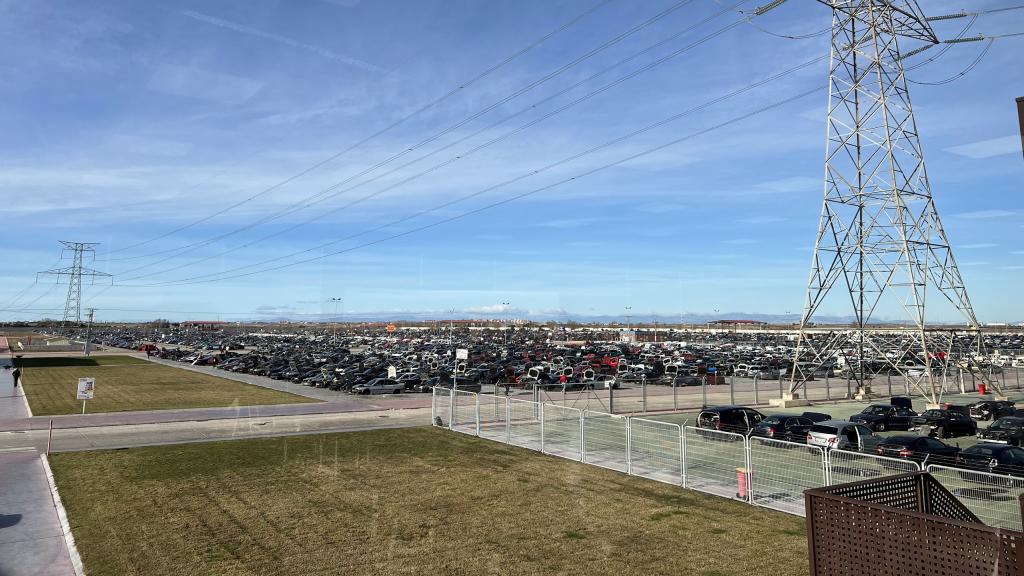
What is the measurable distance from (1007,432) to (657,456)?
50.8ft

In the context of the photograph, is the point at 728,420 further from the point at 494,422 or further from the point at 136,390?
the point at 136,390

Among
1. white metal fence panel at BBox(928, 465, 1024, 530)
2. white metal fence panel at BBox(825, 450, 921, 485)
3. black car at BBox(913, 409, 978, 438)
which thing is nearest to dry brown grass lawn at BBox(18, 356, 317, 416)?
white metal fence panel at BBox(825, 450, 921, 485)

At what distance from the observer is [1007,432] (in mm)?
Result: 25812

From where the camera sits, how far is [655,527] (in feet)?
45.5

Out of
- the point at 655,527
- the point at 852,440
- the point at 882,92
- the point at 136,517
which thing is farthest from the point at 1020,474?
the point at 882,92

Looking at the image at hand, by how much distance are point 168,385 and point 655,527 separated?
50.7 metres

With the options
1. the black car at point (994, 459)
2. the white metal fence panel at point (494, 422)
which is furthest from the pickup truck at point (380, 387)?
the black car at point (994, 459)

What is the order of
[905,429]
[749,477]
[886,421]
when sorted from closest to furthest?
[749,477], [886,421], [905,429]

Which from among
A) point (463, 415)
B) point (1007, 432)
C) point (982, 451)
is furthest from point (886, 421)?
point (463, 415)

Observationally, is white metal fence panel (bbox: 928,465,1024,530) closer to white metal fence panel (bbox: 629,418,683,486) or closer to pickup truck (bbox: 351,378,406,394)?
white metal fence panel (bbox: 629,418,683,486)

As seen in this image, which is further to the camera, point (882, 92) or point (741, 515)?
point (882, 92)

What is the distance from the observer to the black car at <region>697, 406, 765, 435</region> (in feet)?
87.5

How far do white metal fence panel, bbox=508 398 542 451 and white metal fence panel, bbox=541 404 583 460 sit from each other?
43 centimetres

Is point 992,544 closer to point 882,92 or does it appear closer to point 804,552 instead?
point 804,552
